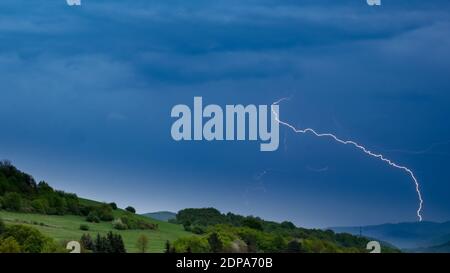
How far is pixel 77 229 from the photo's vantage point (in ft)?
72.3

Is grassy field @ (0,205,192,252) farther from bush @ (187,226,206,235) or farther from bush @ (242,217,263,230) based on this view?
bush @ (242,217,263,230)

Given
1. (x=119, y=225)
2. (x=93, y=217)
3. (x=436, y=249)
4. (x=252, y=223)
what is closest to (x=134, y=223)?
(x=119, y=225)

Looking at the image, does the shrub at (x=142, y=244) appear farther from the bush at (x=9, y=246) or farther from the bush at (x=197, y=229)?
the bush at (x=9, y=246)

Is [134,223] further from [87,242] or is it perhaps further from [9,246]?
[9,246]

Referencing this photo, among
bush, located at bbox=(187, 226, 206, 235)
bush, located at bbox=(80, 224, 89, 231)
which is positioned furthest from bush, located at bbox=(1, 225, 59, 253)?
bush, located at bbox=(187, 226, 206, 235)

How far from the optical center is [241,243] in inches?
867

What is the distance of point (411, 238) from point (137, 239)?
7.90 ft

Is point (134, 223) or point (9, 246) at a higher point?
point (134, 223)

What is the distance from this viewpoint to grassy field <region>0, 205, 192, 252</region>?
2197 cm

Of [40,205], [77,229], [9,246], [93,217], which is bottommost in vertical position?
[9,246]

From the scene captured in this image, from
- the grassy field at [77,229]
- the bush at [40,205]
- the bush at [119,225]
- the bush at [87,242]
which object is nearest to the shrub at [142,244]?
the grassy field at [77,229]
